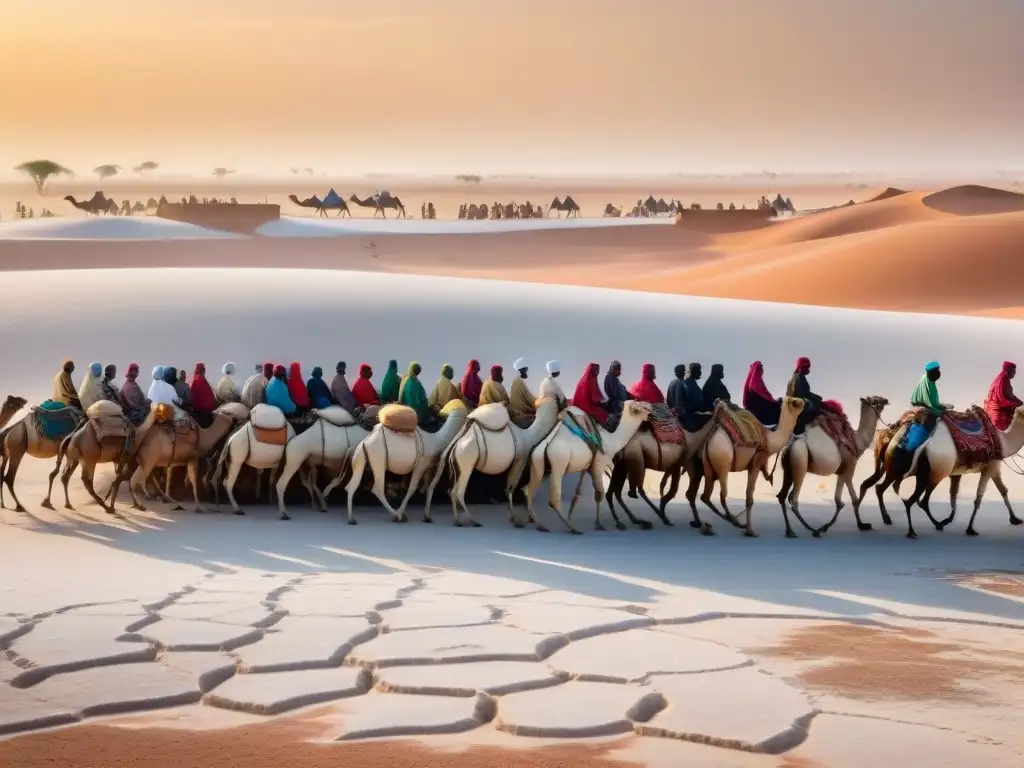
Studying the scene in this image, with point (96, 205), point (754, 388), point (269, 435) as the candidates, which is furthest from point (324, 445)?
point (96, 205)

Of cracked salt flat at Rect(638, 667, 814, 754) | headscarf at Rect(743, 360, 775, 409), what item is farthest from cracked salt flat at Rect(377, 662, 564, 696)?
headscarf at Rect(743, 360, 775, 409)

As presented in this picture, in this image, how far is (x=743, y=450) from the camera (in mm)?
14367

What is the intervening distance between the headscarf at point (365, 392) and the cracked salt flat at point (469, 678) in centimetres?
713

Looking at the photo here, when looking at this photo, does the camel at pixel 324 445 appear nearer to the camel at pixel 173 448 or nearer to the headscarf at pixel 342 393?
the headscarf at pixel 342 393

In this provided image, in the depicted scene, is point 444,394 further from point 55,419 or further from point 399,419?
point 55,419

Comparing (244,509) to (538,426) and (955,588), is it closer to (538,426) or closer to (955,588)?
(538,426)

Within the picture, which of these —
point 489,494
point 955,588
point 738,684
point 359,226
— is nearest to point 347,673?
point 738,684

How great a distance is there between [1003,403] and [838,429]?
6.27 feet

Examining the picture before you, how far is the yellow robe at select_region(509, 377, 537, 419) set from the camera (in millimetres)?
14953

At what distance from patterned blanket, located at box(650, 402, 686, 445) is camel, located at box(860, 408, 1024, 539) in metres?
1.99

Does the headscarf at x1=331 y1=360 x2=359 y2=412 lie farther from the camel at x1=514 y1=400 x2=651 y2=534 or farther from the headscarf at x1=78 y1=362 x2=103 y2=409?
the headscarf at x1=78 y1=362 x2=103 y2=409

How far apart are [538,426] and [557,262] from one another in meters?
44.9

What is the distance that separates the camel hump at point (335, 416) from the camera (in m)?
14.6

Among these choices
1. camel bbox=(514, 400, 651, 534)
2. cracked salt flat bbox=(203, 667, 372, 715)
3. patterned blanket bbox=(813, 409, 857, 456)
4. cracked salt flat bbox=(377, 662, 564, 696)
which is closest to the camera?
cracked salt flat bbox=(203, 667, 372, 715)
